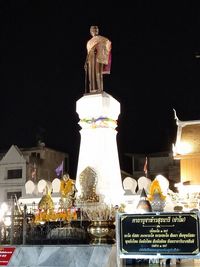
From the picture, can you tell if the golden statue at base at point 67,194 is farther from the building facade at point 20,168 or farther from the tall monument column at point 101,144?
the building facade at point 20,168

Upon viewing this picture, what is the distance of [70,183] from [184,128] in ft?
35.1

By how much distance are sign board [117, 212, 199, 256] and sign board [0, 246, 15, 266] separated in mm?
4518

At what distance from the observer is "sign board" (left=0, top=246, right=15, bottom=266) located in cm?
1398

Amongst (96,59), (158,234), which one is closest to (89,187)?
(96,59)

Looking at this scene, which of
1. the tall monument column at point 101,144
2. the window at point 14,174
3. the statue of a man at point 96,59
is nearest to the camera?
the tall monument column at point 101,144

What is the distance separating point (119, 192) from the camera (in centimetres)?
1941

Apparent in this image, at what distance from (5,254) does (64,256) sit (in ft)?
6.33

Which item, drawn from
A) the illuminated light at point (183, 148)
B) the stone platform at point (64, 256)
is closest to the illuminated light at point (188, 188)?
the illuminated light at point (183, 148)

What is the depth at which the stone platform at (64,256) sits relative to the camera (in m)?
12.9

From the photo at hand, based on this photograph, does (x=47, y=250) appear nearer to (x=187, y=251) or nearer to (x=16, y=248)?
(x=16, y=248)

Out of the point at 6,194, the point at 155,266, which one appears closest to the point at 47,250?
the point at 155,266

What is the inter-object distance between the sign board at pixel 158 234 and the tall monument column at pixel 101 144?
7719 millimetres

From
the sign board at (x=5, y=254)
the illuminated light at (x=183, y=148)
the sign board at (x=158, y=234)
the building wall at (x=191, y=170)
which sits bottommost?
the sign board at (x=5, y=254)

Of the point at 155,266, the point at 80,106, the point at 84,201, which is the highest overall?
the point at 80,106
